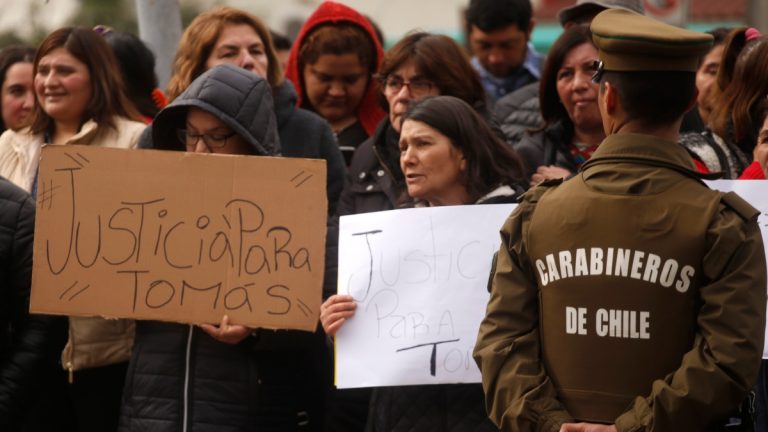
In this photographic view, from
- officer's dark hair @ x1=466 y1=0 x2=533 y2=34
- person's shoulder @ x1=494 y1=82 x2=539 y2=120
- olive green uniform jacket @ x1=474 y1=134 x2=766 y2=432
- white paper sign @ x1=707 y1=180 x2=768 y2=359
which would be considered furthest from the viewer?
officer's dark hair @ x1=466 y1=0 x2=533 y2=34

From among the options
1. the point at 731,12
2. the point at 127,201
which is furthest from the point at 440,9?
the point at 127,201

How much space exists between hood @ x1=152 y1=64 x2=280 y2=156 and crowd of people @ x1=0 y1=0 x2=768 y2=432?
0.01 meters

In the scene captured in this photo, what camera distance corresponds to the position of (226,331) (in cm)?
495

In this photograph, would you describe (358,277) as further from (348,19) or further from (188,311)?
(348,19)

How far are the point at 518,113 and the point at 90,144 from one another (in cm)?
204

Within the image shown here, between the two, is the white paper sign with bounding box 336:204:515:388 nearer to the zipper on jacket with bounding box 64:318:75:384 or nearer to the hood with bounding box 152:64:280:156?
the hood with bounding box 152:64:280:156

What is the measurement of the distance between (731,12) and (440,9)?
299 inches

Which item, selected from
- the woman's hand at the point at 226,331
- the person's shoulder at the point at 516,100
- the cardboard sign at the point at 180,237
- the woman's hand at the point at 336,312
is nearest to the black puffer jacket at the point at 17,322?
the cardboard sign at the point at 180,237

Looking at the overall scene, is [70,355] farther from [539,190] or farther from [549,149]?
[539,190]

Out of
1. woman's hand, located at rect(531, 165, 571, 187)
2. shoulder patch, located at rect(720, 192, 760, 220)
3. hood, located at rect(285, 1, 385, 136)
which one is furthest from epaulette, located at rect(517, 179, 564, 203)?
hood, located at rect(285, 1, 385, 136)

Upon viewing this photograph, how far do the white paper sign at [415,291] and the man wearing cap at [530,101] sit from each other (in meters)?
1.86

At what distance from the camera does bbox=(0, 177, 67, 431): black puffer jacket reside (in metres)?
5.14

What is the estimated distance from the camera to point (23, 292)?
519cm

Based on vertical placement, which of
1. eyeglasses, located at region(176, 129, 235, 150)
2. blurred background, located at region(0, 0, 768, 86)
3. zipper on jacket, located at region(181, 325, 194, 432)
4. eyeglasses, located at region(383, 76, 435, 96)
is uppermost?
blurred background, located at region(0, 0, 768, 86)
